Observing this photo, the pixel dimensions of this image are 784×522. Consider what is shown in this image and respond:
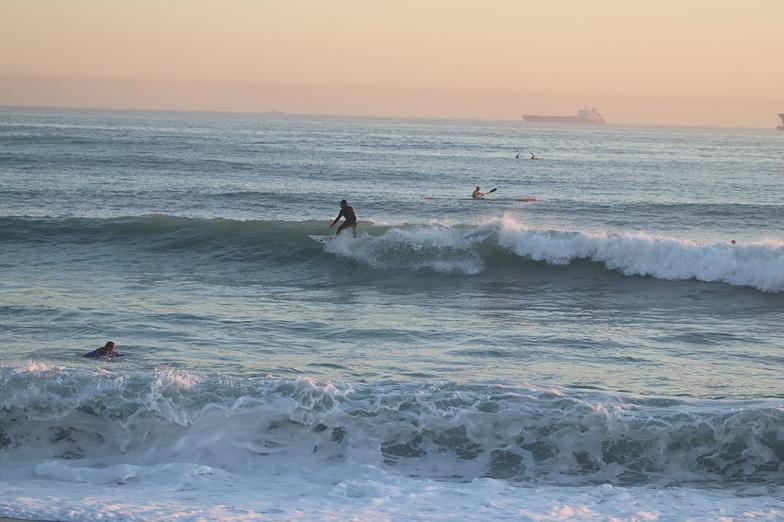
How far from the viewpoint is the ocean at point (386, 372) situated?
8930mm

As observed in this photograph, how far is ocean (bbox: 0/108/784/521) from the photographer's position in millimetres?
8930

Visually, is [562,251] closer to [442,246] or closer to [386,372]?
[442,246]

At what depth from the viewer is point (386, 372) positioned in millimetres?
12117

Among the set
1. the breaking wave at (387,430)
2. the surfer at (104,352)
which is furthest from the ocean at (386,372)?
the surfer at (104,352)

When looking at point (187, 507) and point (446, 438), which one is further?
point (446, 438)

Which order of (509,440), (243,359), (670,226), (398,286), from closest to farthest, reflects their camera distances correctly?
(509,440) < (243,359) < (398,286) < (670,226)

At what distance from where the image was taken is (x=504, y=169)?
5438cm

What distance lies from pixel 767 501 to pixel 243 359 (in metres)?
6.94

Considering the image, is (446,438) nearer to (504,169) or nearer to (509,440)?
(509,440)

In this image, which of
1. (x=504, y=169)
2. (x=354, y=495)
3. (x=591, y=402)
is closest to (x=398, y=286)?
(x=591, y=402)

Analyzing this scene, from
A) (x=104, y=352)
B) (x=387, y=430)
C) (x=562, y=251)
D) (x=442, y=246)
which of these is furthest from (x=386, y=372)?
(x=562, y=251)

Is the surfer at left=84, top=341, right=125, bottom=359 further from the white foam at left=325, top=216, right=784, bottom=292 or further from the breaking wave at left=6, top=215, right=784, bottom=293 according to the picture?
the white foam at left=325, top=216, right=784, bottom=292

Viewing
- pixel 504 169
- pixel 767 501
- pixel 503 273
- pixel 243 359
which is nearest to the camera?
pixel 767 501

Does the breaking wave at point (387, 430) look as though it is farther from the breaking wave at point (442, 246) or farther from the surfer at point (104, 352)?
the breaking wave at point (442, 246)
